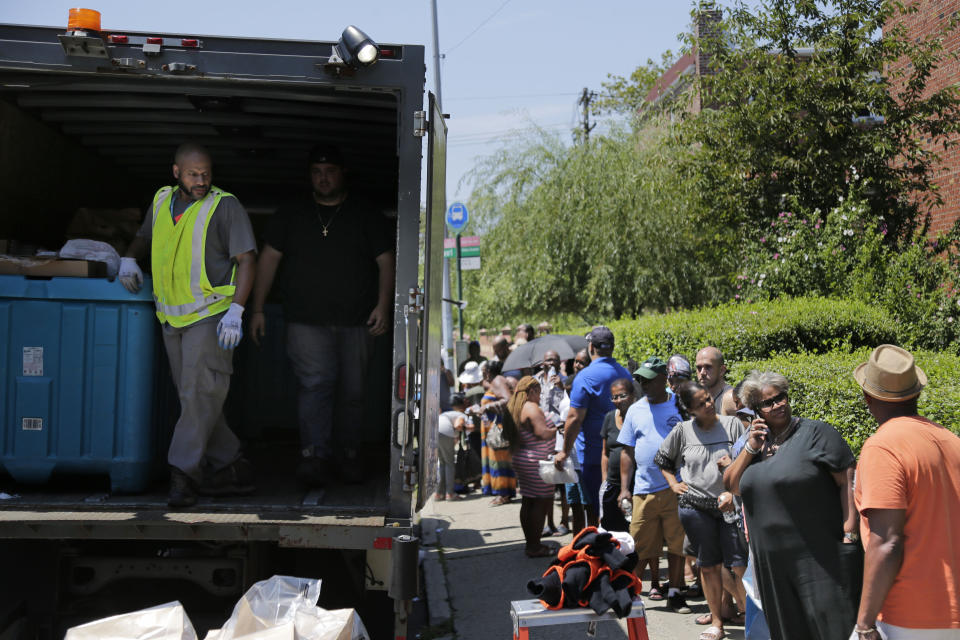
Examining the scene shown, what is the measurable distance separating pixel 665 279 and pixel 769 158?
507cm

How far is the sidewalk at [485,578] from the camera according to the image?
19.4 feet

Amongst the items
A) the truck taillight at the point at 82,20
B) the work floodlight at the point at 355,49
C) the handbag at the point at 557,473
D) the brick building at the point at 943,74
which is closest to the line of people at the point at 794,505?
the handbag at the point at 557,473

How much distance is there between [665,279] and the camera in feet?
53.8

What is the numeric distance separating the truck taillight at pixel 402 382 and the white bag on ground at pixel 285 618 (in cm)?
101

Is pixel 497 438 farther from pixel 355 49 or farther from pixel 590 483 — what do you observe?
pixel 355 49

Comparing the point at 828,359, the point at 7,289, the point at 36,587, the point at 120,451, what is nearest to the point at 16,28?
the point at 7,289

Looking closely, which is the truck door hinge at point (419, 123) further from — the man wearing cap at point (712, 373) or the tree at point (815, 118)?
the tree at point (815, 118)

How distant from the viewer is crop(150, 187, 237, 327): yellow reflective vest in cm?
482

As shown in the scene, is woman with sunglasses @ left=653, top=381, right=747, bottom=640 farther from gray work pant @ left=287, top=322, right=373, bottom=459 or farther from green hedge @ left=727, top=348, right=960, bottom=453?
gray work pant @ left=287, top=322, right=373, bottom=459

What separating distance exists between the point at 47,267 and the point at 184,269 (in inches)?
28.8

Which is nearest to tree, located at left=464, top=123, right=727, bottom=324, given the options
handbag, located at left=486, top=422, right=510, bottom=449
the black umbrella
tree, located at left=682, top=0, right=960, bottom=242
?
tree, located at left=682, top=0, right=960, bottom=242

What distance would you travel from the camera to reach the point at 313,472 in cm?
528

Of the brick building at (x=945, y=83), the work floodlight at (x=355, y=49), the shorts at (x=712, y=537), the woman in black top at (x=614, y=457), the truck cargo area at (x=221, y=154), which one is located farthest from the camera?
the brick building at (x=945, y=83)

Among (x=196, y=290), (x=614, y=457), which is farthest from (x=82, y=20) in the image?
(x=614, y=457)
